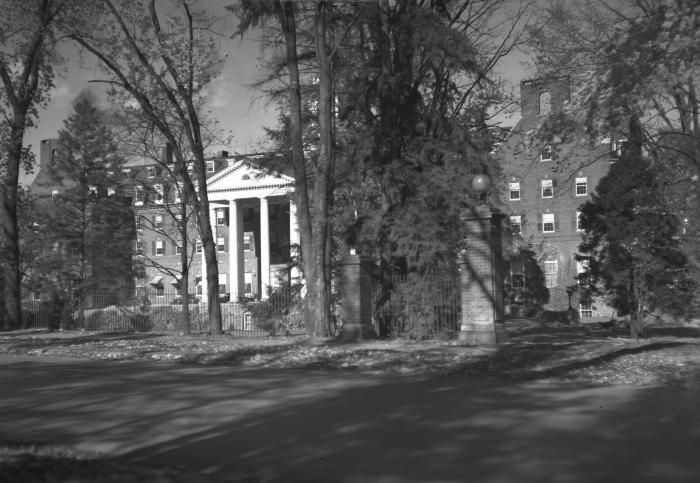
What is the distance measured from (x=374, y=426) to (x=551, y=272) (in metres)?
45.6

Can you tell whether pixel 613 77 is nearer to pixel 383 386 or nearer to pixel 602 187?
pixel 383 386

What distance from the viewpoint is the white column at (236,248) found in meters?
59.8

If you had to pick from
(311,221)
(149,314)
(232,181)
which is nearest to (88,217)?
(149,314)

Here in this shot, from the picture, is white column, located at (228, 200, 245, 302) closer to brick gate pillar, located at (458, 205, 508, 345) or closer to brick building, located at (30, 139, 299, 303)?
brick building, located at (30, 139, 299, 303)

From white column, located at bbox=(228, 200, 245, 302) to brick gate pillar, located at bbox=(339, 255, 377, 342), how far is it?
137 feet

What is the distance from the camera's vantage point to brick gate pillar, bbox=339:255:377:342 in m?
18.0

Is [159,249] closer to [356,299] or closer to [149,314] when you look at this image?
[149,314]

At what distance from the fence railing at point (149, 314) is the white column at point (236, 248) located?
22811mm

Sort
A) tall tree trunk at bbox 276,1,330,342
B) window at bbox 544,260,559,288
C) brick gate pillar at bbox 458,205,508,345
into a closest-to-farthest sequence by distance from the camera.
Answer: brick gate pillar at bbox 458,205,508,345 → tall tree trunk at bbox 276,1,330,342 → window at bbox 544,260,559,288

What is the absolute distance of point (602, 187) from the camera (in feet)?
95.0

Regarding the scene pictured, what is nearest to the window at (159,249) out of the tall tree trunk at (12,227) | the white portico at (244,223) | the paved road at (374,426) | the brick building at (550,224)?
the white portico at (244,223)

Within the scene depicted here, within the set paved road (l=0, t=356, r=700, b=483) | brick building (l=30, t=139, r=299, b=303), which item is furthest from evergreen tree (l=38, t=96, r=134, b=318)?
paved road (l=0, t=356, r=700, b=483)

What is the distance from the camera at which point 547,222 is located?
5181 centimetres

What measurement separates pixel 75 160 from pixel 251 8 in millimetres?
31744
